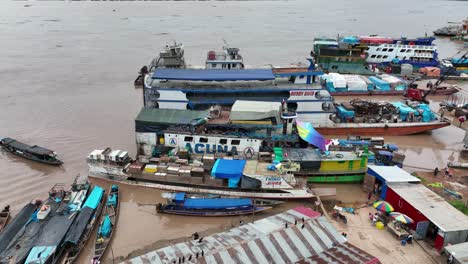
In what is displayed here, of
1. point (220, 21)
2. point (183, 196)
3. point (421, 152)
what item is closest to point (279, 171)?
point (183, 196)

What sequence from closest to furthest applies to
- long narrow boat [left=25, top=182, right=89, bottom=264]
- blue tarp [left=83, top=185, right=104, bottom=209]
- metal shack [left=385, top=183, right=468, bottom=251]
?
long narrow boat [left=25, top=182, right=89, bottom=264], metal shack [left=385, top=183, right=468, bottom=251], blue tarp [left=83, top=185, right=104, bottom=209]

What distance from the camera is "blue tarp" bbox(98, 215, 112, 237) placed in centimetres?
1760

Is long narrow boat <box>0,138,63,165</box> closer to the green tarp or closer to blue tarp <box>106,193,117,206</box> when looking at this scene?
blue tarp <box>106,193,117,206</box>

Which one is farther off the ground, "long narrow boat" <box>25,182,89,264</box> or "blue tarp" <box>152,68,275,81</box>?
"blue tarp" <box>152,68,275,81</box>

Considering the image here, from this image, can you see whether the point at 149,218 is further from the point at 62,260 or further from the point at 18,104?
the point at 18,104

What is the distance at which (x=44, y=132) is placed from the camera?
99.7 feet

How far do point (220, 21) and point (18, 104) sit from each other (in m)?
80.9

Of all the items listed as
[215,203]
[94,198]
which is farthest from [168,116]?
[215,203]

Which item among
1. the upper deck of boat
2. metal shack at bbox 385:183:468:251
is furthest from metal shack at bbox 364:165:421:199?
the upper deck of boat

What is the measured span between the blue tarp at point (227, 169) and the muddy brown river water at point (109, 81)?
2652 millimetres

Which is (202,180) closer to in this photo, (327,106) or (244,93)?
(244,93)

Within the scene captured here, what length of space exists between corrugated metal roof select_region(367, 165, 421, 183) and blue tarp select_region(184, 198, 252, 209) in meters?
8.69

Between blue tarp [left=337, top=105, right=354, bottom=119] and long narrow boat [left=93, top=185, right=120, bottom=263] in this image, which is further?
blue tarp [left=337, top=105, right=354, bottom=119]

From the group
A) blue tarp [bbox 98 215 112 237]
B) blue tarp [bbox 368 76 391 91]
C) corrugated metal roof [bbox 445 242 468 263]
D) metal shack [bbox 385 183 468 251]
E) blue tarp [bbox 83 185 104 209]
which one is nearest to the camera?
corrugated metal roof [bbox 445 242 468 263]
